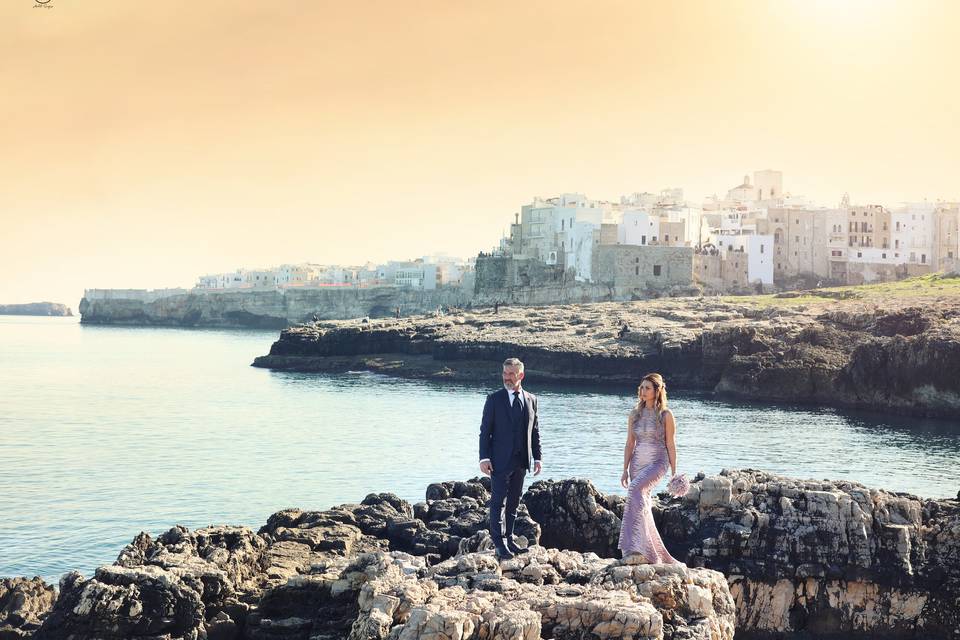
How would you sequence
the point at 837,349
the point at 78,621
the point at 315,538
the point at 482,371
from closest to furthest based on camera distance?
the point at 78,621 < the point at 315,538 < the point at 837,349 < the point at 482,371

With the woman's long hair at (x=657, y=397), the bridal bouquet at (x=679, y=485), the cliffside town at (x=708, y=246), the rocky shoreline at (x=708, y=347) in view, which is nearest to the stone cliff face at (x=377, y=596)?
the bridal bouquet at (x=679, y=485)

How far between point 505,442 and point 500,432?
11cm

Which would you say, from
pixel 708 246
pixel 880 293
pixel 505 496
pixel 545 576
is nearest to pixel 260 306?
pixel 708 246

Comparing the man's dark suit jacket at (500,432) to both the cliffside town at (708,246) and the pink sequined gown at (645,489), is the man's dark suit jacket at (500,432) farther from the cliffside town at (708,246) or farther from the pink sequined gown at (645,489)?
the cliffside town at (708,246)

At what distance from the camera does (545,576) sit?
11.6 meters

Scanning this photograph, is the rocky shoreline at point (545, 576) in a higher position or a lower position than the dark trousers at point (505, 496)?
lower

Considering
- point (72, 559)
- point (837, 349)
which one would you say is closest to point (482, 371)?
point (837, 349)

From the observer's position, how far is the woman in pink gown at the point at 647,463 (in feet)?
38.8

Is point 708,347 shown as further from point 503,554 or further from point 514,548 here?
point 503,554

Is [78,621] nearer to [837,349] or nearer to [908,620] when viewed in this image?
[908,620]

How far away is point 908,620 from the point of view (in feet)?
49.8

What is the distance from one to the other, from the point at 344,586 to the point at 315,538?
530cm

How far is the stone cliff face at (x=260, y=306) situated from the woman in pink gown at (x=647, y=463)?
400 ft

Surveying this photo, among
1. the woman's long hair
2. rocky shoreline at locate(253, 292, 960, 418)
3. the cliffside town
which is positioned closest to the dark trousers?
the woman's long hair
